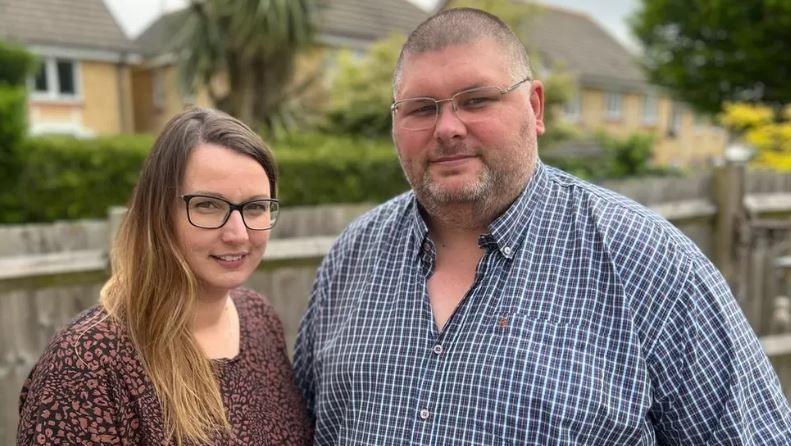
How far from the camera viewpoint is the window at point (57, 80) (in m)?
17.5

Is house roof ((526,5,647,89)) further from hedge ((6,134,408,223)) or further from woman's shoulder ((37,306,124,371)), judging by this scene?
woman's shoulder ((37,306,124,371))

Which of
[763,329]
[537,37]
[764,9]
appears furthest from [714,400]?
[537,37]

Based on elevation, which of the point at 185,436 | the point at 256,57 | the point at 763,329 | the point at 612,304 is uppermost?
the point at 256,57

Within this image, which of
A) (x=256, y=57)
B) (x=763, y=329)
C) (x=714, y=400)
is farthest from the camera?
(x=256, y=57)

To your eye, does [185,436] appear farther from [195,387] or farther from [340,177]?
[340,177]

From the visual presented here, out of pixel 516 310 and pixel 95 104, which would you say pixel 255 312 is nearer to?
pixel 516 310

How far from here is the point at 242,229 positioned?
175 centimetres

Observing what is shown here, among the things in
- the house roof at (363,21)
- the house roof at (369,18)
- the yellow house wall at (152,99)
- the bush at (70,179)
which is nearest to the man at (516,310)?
the bush at (70,179)

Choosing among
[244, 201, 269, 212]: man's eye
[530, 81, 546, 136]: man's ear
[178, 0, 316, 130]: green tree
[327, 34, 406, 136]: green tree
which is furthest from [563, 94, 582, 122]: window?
[244, 201, 269, 212]: man's eye

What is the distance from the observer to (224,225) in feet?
5.67

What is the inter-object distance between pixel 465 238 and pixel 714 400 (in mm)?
793

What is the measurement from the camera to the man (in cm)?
162

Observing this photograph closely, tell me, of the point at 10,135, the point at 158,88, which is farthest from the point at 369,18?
the point at 10,135

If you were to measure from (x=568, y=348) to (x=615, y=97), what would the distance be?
25653 mm
